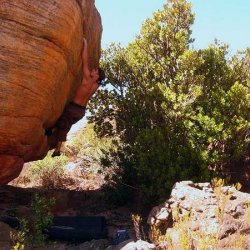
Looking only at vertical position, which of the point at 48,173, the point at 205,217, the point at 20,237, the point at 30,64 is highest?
the point at 30,64

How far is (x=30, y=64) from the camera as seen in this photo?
779cm

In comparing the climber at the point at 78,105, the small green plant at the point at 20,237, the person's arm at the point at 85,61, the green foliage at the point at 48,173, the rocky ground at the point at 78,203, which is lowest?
the small green plant at the point at 20,237

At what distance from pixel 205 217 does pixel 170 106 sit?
4.70m

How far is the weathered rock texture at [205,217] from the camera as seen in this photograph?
23.7 feet

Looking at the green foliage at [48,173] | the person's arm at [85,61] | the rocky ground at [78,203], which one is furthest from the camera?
the green foliage at [48,173]

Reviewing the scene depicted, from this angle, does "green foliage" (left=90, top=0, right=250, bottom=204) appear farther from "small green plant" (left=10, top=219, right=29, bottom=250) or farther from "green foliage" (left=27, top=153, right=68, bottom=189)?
"small green plant" (left=10, top=219, right=29, bottom=250)

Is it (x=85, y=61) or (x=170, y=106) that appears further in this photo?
(x=170, y=106)

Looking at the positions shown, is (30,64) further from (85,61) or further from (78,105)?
(78,105)

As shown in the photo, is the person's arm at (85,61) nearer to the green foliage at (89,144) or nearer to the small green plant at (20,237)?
the small green plant at (20,237)

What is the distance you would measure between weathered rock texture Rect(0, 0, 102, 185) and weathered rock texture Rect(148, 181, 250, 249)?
12.2 feet

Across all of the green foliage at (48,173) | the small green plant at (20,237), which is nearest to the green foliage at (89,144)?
the green foliage at (48,173)

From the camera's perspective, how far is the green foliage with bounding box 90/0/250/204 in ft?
38.4

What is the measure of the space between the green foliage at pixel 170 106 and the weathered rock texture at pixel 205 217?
7.09 ft

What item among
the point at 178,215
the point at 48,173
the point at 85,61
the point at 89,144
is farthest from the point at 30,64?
the point at 89,144
